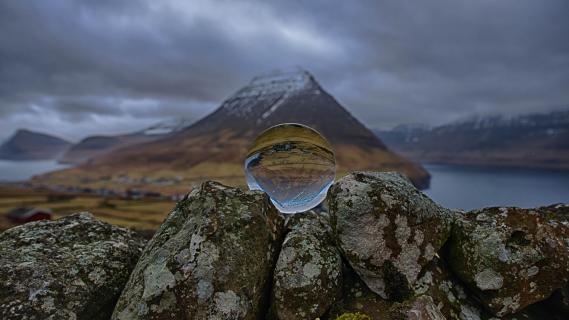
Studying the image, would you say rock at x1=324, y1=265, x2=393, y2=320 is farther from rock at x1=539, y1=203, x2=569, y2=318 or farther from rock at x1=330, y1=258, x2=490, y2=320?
rock at x1=539, y1=203, x2=569, y2=318

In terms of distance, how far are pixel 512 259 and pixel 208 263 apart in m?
4.75

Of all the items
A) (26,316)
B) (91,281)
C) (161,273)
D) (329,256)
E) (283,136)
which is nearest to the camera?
(26,316)

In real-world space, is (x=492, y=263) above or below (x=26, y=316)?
above

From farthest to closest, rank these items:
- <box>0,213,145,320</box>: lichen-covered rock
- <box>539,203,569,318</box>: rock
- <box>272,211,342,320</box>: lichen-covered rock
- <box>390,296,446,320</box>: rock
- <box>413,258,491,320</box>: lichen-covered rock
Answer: <box>539,203,569,318</box>: rock
<box>413,258,491,320</box>: lichen-covered rock
<box>272,211,342,320</box>: lichen-covered rock
<box>390,296,446,320</box>: rock
<box>0,213,145,320</box>: lichen-covered rock

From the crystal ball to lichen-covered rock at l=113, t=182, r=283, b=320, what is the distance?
4.15ft

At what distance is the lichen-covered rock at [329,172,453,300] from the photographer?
5402mm

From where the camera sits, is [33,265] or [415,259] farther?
[415,259]

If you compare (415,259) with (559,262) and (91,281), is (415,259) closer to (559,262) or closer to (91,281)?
(559,262)

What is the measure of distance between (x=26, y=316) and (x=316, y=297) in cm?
402

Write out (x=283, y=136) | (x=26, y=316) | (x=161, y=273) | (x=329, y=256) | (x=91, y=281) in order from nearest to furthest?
(x=26, y=316)
(x=161, y=273)
(x=91, y=281)
(x=329, y=256)
(x=283, y=136)

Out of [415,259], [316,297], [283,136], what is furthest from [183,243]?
[415,259]

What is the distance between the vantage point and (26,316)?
183 inches

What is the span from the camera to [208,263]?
498cm

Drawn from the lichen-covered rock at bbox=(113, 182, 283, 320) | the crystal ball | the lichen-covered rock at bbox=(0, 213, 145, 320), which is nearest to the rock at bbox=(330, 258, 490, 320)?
the lichen-covered rock at bbox=(113, 182, 283, 320)
